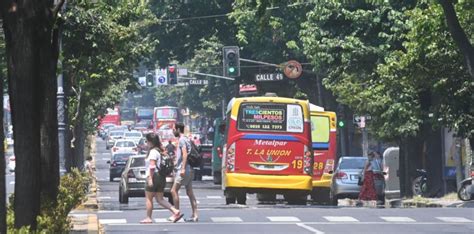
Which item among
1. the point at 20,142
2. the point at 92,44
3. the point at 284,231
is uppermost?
the point at 92,44

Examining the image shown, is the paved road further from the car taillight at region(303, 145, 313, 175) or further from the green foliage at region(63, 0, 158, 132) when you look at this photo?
the car taillight at region(303, 145, 313, 175)

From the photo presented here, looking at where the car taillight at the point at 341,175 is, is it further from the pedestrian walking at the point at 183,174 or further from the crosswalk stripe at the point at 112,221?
the crosswalk stripe at the point at 112,221

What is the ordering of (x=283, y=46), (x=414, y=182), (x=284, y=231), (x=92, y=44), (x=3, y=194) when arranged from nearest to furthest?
(x=3, y=194) < (x=284, y=231) < (x=92, y=44) < (x=414, y=182) < (x=283, y=46)

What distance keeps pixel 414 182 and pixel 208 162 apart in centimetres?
2141

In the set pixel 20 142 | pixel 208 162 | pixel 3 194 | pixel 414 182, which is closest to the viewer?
pixel 3 194

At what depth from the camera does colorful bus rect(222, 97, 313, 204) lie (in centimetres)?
3222

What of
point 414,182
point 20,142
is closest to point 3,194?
point 20,142

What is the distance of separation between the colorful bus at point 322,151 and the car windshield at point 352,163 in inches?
41.6

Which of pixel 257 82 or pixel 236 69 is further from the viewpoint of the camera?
pixel 257 82

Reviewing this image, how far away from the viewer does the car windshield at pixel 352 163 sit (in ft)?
134

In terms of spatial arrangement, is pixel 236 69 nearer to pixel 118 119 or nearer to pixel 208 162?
pixel 208 162

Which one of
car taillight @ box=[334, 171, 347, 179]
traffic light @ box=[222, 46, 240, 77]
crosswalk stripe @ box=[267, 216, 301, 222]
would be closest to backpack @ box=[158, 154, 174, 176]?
crosswalk stripe @ box=[267, 216, 301, 222]

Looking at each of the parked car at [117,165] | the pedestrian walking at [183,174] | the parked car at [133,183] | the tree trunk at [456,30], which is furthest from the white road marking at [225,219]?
the parked car at [117,165]

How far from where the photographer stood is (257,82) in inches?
2270
